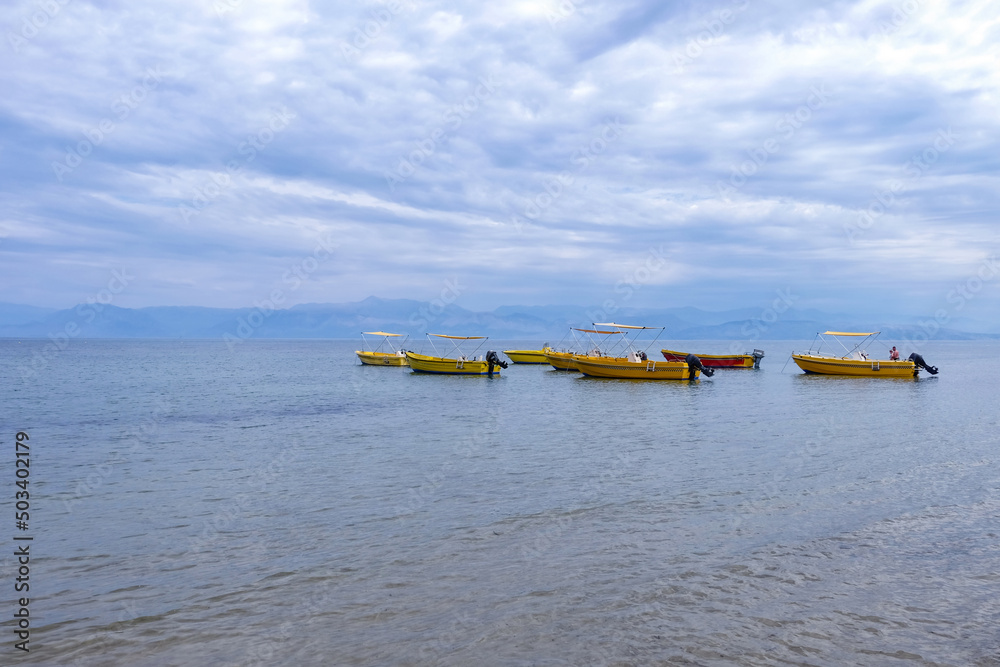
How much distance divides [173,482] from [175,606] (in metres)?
9.18

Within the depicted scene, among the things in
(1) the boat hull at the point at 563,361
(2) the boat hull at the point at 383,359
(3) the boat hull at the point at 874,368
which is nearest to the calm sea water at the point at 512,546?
(3) the boat hull at the point at 874,368

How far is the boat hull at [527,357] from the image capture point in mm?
79544

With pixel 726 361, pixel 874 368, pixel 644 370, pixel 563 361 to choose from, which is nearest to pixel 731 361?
pixel 726 361

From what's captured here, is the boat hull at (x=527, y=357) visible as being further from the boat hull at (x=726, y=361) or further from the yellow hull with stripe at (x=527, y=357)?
the boat hull at (x=726, y=361)

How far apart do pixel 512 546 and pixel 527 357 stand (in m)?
69.0

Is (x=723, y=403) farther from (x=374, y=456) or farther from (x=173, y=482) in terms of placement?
(x=173, y=482)

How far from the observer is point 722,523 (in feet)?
42.7

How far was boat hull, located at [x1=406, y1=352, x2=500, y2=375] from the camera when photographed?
195ft

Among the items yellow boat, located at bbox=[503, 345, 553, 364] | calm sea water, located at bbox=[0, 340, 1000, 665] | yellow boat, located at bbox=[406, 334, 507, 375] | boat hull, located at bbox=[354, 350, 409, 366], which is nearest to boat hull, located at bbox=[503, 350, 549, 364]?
yellow boat, located at bbox=[503, 345, 553, 364]

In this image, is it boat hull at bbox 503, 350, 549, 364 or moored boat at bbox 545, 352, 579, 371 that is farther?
boat hull at bbox 503, 350, 549, 364

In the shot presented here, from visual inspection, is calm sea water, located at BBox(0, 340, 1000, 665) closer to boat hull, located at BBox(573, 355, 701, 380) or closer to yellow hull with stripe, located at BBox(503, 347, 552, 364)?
boat hull, located at BBox(573, 355, 701, 380)

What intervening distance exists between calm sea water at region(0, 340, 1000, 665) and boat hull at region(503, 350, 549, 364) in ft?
172

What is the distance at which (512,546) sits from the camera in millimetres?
11758

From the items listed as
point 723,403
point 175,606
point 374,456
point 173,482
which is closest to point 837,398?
point 723,403
